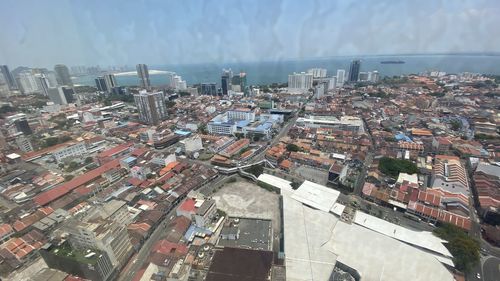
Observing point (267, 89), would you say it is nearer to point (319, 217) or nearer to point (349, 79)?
point (349, 79)

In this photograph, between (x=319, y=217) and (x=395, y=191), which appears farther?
(x=395, y=191)

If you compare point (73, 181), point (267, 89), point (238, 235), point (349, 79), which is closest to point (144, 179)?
point (73, 181)

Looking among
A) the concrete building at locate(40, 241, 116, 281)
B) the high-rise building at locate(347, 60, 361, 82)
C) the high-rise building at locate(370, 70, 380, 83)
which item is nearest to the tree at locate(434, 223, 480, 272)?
the concrete building at locate(40, 241, 116, 281)

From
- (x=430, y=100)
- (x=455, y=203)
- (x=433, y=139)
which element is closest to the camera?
(x=455, y=203)

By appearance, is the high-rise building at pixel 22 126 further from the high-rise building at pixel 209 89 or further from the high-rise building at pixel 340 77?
the high-rise building at pixel 340 77

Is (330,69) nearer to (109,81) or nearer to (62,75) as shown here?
(109,81)
